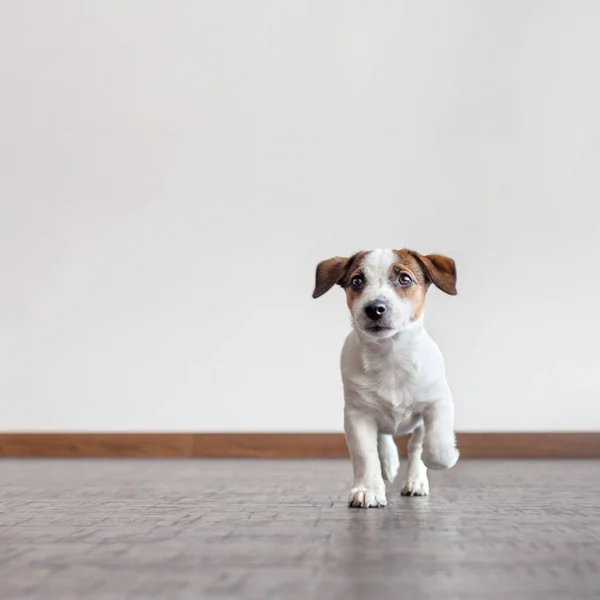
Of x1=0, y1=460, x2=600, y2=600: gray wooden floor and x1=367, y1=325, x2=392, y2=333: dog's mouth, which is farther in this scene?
x1=367, y1=325, x2=392, y2=333: dog's mouth

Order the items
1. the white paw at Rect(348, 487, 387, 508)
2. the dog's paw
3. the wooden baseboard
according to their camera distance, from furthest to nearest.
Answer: the wooden baseboard → the dog's paw → the white paw at Rect(348, 487, 387, 508)

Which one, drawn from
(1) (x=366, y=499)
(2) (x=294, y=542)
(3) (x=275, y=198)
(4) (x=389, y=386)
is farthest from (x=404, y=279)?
(3) (x=275, y=198)

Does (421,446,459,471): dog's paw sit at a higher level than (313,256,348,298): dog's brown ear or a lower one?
lower

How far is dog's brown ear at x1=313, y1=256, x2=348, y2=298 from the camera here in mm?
1905

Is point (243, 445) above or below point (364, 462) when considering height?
above

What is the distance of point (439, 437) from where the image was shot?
1.81m

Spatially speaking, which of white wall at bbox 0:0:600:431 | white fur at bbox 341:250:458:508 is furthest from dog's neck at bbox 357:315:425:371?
white wall at bbox 0:0:600:431

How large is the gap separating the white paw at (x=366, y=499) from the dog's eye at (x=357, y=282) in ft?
1.49

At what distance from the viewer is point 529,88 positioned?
375 centimetres

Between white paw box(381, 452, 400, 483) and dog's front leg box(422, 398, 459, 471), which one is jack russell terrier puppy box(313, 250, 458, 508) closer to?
dog's front leg box(422, 398, 459, 471)

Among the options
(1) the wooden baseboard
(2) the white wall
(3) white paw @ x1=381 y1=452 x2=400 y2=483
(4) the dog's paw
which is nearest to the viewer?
(4) the dog's paw

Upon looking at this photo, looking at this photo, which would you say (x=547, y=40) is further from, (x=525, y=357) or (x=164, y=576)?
(x=164, y=576)

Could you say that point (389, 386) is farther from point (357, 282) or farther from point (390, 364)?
point (357, 282)

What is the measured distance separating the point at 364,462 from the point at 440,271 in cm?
49
